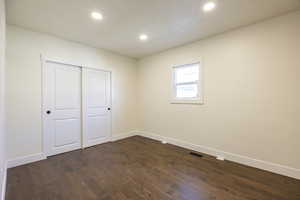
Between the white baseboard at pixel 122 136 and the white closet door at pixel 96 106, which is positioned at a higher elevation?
the white closet door at pixel 96 106

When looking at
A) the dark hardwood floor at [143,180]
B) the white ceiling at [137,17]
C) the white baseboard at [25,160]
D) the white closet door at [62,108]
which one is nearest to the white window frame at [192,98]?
the white ceiling at [137,17]

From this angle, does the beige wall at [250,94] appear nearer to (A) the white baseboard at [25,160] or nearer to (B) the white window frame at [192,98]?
(B) the white window frame at [192,98]

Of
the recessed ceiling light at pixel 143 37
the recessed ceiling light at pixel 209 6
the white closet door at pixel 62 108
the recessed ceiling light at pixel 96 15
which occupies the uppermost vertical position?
the recessed ceiling light at pixel 143 37

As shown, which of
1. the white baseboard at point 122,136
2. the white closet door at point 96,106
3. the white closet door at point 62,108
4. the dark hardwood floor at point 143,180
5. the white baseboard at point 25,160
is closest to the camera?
the dark hardwood floor at point 143,180

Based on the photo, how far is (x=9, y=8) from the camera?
87.7 inches

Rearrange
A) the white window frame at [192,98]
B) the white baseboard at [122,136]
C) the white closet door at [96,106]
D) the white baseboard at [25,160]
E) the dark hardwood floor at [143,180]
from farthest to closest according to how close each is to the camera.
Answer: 1. the white baseboard at [122,136]
2. the white closet door at [96,106]
3. the white window frame at [192,98]
4. the white baseboard at [25,160]
5. the dark hardwood floor at [143,180]

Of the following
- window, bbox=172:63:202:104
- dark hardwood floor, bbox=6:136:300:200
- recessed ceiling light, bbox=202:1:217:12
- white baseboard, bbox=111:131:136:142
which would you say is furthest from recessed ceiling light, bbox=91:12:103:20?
white baseboard, bbox=111:131:136:142

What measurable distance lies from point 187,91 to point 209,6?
198cm

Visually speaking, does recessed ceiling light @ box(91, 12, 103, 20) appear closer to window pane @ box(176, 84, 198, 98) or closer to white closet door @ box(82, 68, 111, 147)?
white closet door @ box(82, 68, 111, 147)

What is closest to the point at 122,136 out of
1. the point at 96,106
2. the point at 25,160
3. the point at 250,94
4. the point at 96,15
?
the point at 96,106

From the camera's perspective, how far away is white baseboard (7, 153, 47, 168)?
2650 millimetres

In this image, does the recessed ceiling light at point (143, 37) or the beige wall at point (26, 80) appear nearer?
the beige wall at point (26, 80)

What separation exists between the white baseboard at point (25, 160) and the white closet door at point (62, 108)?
149mm

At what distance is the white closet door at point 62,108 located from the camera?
10.3 feet
